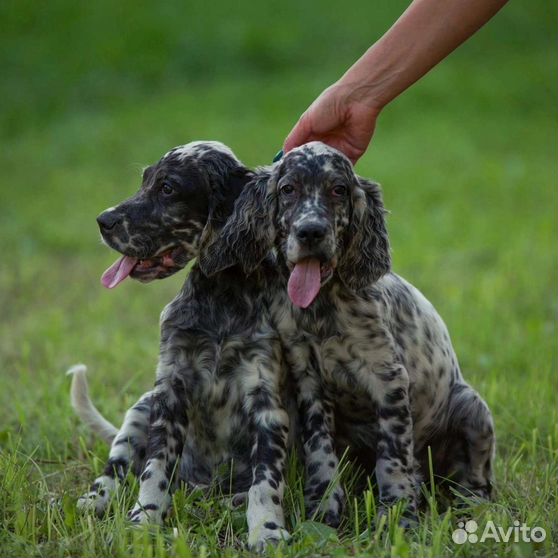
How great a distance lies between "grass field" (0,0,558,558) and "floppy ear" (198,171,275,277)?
967mm

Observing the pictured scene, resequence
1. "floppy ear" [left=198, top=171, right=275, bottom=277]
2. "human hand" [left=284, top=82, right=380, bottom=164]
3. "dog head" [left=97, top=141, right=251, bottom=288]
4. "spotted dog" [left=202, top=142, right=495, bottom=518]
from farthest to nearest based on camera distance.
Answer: "human hand" [left=284, top=82, right=380, bottom=164]
"dog head" [left=97, top=141, right=251, bottom=288]
"floppy ear" [left=198, top=171, right=275, bottom=277]
"spotted dog" [left=202, top=142, right=495, bottom=518]

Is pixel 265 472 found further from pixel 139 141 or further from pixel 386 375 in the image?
pixel 139 141

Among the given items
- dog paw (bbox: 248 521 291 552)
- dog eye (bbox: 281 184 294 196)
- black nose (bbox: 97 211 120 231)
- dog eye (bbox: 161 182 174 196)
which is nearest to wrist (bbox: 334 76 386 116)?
dog eye (bbox: 281 184 294 196)

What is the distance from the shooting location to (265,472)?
4262mm

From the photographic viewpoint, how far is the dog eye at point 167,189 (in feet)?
15.3

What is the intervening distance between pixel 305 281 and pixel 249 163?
957cm

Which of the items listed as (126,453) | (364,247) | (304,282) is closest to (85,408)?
(126,453)

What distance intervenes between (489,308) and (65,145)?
8.99 metres

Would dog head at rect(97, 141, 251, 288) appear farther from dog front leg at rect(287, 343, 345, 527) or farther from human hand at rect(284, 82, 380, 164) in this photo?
dog front leg at rect(287, 343, 345, 527)

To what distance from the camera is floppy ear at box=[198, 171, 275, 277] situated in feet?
14.7

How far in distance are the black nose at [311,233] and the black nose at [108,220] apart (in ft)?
2.86

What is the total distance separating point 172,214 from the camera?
4.63 m

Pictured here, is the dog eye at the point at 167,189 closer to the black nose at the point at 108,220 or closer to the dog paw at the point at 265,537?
the black nose at the point at 108,220

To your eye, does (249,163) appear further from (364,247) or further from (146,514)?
(146,514)
